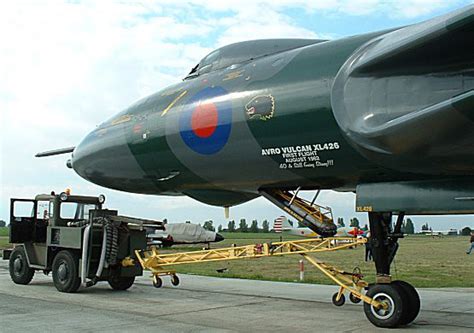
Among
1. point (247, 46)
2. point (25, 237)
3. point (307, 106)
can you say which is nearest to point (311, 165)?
point (307, 106)

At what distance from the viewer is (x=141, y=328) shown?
26.6ft

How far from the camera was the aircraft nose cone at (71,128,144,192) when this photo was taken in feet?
32.9

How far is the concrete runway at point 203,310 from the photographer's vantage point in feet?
27.1

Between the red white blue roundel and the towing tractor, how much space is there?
4.10 metres

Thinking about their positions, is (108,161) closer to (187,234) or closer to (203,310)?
(203,310)

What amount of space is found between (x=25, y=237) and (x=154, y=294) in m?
3.56

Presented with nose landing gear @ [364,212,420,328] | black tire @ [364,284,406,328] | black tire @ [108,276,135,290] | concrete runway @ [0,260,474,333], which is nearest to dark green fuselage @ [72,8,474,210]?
nose landing gear @ [364,212,420,328]

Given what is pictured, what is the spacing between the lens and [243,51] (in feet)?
31.8

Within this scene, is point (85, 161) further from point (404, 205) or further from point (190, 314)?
point (404, 205)

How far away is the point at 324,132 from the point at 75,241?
6995 mm

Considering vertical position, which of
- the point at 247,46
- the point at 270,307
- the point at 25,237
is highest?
the point at 247,46

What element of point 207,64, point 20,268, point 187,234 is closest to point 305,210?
point 207,64

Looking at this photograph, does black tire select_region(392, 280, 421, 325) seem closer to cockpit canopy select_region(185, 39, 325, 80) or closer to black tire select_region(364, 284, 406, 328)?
black tire select_region(364, 284, 406, 328)

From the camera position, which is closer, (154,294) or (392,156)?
(392,156)
